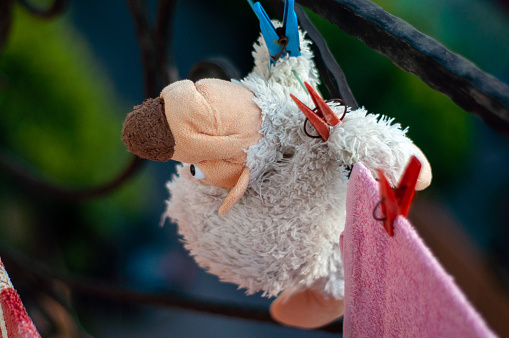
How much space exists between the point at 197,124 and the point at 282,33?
0.09 meters

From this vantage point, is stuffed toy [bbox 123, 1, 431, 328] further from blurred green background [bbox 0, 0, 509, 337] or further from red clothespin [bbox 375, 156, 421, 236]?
blurred green background [bbox 0, 0, 509, 337]

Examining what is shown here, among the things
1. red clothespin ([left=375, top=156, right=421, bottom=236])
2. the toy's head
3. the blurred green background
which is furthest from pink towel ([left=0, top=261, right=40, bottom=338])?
the blurred green background

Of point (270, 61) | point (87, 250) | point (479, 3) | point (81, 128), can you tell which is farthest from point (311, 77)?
point (87, 250)

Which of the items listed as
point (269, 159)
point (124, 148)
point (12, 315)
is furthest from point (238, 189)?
point (124, 148)

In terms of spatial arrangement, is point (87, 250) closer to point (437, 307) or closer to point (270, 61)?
point (270, 61)

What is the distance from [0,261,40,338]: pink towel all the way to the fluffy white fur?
0.43 feet

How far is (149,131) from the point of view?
Answer: 25 centimetres

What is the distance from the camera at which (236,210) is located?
313 millimetres

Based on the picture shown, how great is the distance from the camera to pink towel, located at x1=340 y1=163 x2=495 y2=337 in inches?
6.4

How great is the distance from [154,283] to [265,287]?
2.45 ft

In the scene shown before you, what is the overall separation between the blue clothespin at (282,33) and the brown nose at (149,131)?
0.29ft

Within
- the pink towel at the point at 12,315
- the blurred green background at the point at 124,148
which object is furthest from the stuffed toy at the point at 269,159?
the blurred green background at the point at 124,148

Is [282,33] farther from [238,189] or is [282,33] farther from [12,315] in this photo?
[12,315]

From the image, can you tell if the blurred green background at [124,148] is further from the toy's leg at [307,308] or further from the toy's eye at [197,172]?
the toy's eye at [197,172]
